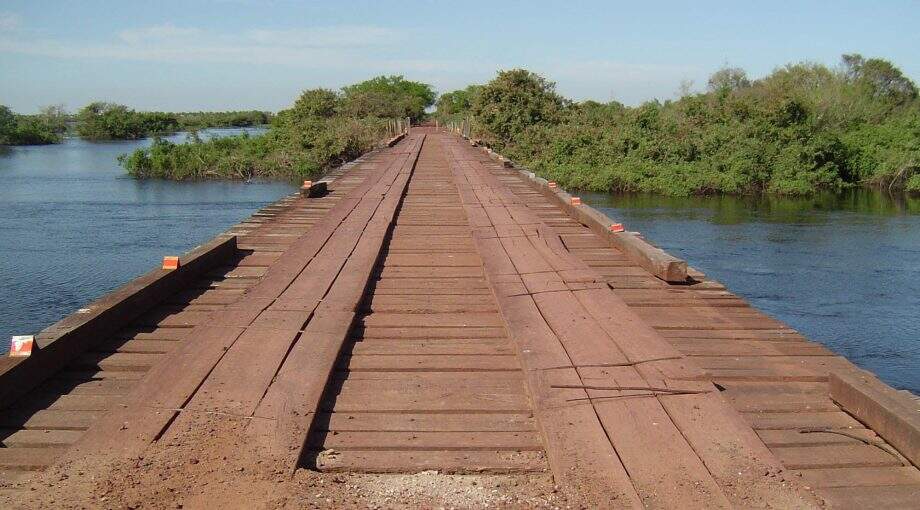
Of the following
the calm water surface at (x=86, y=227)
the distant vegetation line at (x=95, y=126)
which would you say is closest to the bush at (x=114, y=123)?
the distant vegetation line at (x=95, y=126)

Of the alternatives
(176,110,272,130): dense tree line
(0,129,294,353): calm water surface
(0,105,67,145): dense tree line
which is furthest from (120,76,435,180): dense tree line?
(176,110,272,130): dense tree line

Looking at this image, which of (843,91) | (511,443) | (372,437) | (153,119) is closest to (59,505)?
(372,437)

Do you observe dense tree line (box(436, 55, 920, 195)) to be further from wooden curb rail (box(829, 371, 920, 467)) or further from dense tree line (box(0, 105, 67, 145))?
dense tree line (box(0, 105, 67, 145))

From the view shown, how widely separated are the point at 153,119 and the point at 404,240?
237ft

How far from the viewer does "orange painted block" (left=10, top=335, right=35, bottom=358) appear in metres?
3.30

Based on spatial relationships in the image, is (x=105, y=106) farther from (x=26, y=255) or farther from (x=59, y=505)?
(x=59, y=505)

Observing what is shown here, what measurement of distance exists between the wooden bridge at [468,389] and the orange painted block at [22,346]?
0.10 feet

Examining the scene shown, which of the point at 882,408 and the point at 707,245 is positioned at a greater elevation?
the point at 882,408

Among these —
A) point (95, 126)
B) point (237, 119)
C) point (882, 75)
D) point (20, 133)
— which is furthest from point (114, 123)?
point (882, 75)

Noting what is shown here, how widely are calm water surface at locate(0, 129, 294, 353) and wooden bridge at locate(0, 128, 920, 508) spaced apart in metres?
8.12

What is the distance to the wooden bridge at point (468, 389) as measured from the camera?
2.63 metres

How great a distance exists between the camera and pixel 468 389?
3574 millimetres

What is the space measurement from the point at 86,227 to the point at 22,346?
1850cm

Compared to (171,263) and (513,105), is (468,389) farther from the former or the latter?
(513,105)
